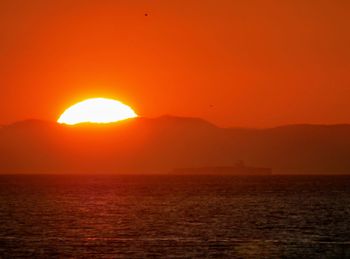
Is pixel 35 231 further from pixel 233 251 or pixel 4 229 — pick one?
pixel 233 251

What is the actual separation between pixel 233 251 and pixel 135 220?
48141 mm

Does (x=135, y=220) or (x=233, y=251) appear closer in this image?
(x=233, y=251)

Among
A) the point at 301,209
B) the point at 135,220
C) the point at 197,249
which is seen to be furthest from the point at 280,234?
the point at 301,209

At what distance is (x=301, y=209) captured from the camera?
6747 inches

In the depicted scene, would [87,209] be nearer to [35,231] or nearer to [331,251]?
[35,231]

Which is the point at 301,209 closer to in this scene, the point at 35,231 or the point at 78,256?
the point at 35,231

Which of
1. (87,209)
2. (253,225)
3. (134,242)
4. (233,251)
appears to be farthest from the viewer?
(87,209)

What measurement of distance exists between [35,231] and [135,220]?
26478 millimetres

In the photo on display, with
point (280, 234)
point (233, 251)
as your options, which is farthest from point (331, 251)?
point (280, 234)

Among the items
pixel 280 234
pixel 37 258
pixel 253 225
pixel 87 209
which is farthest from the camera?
pixel 87 209

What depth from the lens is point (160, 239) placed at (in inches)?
4021

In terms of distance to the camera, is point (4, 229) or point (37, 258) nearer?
point (37, 258)

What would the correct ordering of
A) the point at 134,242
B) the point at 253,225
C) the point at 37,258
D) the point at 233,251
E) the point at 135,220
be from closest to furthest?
the point at 37,258 → the point at 233,251 → the point at 134,242 → the point at 253,225 → the point at 135,220

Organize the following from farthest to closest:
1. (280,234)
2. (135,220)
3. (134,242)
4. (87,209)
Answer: (87,209) → (135,220) → (280,234) → (134,242)
